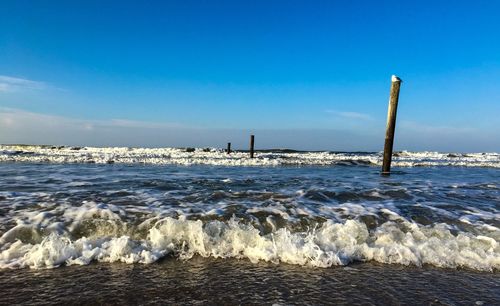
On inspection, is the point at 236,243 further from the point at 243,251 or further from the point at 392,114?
the point at 392,114

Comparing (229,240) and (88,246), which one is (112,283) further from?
(229,240)

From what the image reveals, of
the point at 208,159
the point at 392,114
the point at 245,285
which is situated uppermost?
the point at 392,114

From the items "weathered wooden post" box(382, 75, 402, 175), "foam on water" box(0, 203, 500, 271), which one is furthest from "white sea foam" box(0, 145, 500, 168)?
"foam on water" box(0, 203, 500, 271)

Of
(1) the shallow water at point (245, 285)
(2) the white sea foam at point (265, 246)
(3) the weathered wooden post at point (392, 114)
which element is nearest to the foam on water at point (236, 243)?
(2) the white sea foam at point (265, 246)

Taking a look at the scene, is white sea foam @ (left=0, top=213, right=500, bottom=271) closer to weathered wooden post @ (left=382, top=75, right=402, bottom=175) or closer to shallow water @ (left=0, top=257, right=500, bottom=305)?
shallow water @ (left=0, top=257, right=500, bottom=305)

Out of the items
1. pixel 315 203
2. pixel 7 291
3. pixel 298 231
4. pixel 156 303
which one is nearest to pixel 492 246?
pixel 298 231

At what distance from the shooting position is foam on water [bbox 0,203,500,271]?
396 cm

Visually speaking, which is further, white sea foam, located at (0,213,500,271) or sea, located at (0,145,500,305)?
white sea foam, located at (0,213,500,271)

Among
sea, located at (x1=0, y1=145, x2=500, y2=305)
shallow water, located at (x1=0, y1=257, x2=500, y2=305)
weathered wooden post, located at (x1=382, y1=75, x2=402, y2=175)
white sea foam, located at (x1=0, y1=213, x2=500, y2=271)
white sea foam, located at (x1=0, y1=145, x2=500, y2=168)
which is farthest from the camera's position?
white sea foam, located at (x1=0, y1=145, x2=500, y2=168)

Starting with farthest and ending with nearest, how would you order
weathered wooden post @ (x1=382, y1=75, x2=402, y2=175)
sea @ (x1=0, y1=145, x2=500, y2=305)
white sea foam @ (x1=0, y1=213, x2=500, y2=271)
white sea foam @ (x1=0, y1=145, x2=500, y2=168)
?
white sea foam @ (x1=0, y1=145, x2=500, y2=168) → weathered wooden post @ (x1=382, y1=75, x2=402, y2=175) → white sea foam @ (x1=0, y1=213, x2=500, y2=271) → sea @ (x1=0, y1=145, x2=500, y2=305)

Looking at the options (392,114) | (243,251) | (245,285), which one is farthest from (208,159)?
(245,285)

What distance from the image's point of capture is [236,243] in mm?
4379

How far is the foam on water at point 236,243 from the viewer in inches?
156

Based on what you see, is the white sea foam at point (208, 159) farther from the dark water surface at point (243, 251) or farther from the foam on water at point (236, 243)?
the foam on water at point (236, 243)
